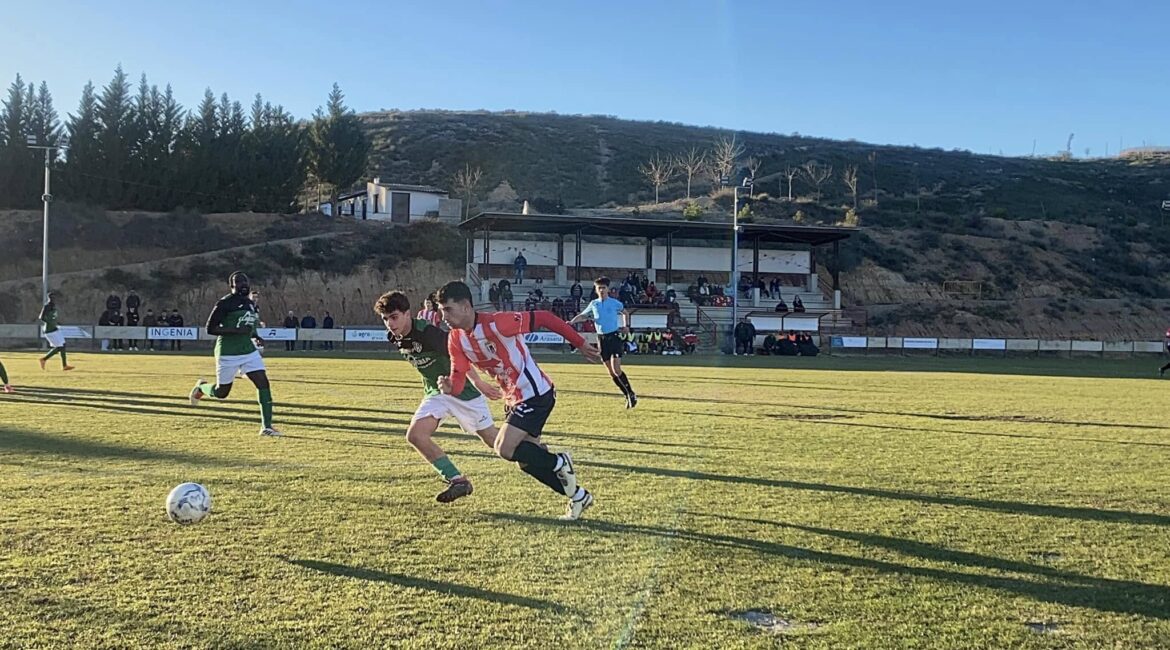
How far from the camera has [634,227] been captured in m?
47.3

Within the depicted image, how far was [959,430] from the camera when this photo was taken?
453 inches

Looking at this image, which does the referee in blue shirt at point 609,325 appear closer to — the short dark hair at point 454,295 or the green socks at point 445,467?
the green socks at point 445,467

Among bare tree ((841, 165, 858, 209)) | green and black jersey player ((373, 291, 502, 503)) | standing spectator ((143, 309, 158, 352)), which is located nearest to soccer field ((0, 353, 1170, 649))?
green and black jersey player ((373, 291, 502, 503))

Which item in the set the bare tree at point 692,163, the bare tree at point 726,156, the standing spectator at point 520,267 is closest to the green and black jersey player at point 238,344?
the standing spectator at point 520,267

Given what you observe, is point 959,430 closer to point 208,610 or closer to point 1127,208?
point 208,610

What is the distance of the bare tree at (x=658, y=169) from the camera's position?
84500mm

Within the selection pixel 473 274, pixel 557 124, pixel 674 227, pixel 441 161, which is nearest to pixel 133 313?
pixel 473 274

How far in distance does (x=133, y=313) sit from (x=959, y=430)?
113 ft

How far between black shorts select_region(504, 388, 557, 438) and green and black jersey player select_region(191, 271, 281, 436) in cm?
506

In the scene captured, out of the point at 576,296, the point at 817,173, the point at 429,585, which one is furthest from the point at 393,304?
the point at 817,173

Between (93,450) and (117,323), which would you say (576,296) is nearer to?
(117,323)

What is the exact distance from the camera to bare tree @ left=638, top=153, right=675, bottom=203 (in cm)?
8450

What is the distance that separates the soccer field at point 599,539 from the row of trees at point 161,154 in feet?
191

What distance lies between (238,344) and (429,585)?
6983 mm
